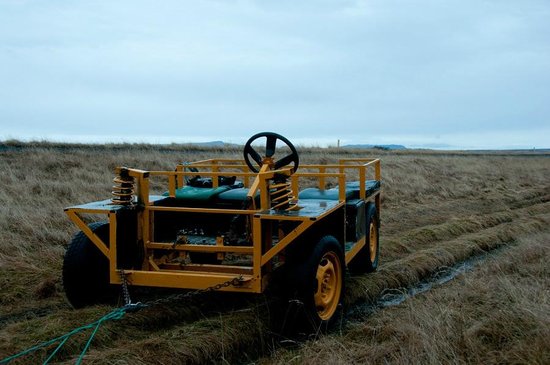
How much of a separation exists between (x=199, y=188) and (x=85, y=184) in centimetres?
778

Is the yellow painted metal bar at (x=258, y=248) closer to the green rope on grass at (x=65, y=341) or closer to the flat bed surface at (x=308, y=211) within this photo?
the flat bed surface at (x=308, y=211)

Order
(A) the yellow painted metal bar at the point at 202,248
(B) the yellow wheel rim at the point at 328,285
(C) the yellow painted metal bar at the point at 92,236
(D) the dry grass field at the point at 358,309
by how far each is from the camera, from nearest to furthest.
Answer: (D) the dry grass field at the point at 358,309 → (B) the yellow wheel rim at the point at 328,285 → (C) the yellow painted metal bar at the point at 92,236 → (A) the yellow painted metal bar at the point at 202,248

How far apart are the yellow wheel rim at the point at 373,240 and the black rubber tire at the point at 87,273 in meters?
3.43

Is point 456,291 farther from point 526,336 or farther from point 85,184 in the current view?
point 85,184

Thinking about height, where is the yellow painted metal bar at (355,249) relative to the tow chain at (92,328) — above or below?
above

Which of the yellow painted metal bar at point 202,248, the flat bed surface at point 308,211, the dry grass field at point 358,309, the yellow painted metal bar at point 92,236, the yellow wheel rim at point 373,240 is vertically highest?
the flat bed surface at point 308,211

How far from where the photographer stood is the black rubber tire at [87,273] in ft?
18.9

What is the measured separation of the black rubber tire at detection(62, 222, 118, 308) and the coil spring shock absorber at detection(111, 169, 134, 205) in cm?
36

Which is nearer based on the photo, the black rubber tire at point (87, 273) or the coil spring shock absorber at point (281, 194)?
the coil spring shock absorber at point (281, 194)

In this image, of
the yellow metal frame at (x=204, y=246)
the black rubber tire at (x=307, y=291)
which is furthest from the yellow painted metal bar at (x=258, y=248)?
the black rubber tire at (x=307, y=291)

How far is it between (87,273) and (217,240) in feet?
4.31

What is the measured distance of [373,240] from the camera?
8.29m

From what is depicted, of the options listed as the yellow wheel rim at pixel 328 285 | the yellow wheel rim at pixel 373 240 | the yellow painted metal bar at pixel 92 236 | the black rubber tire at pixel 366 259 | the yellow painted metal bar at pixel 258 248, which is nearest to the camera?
the yellow painted metal bar at pixel 258 248

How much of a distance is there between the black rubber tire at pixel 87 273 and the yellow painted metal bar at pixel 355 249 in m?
2.47
